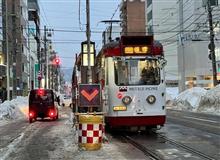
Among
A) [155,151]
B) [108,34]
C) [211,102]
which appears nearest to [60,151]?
[155,151]

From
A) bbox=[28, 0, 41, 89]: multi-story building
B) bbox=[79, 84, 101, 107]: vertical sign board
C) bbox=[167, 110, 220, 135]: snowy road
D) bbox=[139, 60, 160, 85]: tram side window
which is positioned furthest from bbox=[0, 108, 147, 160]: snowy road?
bbox=[28, 0, 41, 89]: multi-story building

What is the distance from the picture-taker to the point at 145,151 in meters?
15.2

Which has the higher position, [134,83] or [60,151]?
[134,83]

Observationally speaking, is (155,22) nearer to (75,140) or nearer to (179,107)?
(179,107)

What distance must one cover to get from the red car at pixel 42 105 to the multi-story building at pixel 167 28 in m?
86.1

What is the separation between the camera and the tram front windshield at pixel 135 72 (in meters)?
19.9

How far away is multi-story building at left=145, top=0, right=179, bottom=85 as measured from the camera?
123m

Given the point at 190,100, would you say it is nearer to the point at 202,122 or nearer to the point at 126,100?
the point at 202,122

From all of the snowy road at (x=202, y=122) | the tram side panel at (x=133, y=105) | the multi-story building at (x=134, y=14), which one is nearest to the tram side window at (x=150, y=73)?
the tram side panel at (x=133, y=105)

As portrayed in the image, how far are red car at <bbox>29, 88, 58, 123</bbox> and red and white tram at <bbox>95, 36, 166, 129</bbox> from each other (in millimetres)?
14809

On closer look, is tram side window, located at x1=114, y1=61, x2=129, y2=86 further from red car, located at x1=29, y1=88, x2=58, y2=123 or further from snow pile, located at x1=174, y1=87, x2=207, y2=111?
snow pile, located at x1=174, y1=87, x2=207, y2=111

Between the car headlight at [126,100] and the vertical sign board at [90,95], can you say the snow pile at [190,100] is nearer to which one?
the car headlight at [126,100]

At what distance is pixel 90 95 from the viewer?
56.4 ft

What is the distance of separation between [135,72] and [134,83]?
1.44ft
